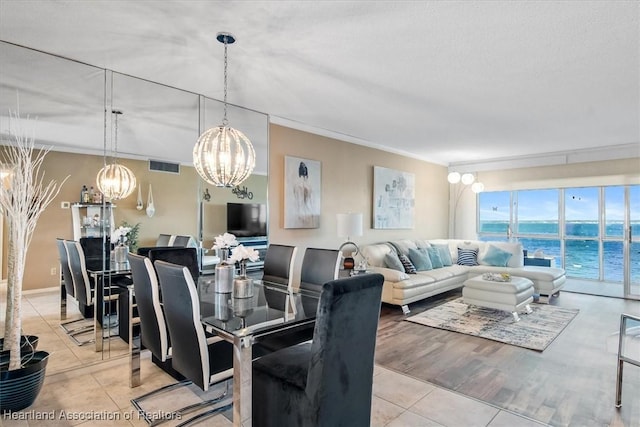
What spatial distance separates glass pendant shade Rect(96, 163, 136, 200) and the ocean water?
23.2 feet

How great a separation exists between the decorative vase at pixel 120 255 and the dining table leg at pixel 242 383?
6.91 ft

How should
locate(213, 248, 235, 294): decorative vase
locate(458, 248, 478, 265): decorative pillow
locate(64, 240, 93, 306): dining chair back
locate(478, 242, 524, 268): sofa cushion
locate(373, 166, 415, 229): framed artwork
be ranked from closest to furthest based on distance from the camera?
locate(213, 248, 235, 294): decorative vase, locate(64, 240, 93, 306): dining chair back, locate(373, 166, 415, 229): framed artwork, locate(478, 242, 524, 268): sofa cushion, locate(458, 248, 478, 265): decorative pillow

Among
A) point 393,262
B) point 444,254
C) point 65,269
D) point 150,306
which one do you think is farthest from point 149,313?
point 444,254

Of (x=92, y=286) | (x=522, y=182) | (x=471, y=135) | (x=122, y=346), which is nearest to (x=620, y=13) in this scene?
(x=471, y=135)

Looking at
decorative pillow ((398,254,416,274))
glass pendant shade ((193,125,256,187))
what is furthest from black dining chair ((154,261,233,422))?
decorative pillow ((398,254,416,274))

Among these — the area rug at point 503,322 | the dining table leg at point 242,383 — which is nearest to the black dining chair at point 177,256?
the dining table leg at point 242,383

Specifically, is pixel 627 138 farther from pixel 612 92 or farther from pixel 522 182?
pixel 612 92

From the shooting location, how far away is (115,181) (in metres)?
3.21

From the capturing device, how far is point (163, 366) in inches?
114

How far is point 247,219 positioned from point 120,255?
4.66 feet

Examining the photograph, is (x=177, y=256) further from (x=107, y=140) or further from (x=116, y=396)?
(x=107, y=140)

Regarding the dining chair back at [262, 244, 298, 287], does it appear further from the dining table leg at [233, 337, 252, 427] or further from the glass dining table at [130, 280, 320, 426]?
the dining table leg at [233, 337, 252, 427]

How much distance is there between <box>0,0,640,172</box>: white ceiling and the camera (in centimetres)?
217

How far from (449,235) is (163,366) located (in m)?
6.78
